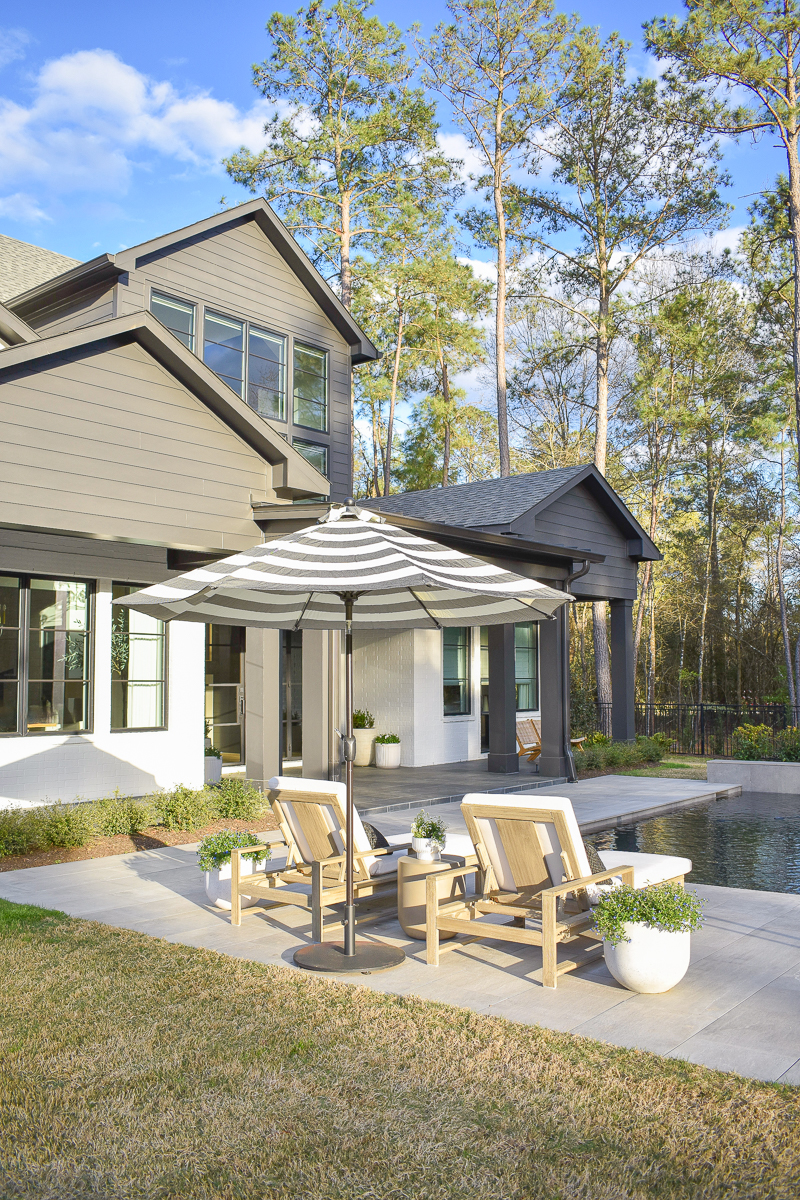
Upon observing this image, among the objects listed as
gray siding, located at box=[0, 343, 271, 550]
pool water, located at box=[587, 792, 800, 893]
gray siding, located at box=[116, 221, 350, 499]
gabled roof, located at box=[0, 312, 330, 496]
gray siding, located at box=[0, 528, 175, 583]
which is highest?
gray siding, located at box=[116, 221, 350, 499]

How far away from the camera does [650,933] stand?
181 inches

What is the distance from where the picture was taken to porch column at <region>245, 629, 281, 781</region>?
11047mm

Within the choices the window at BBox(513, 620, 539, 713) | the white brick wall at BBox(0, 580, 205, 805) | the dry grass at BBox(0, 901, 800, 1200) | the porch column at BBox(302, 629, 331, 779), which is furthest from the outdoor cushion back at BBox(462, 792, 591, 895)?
the window at BBox(513, 620, 539, 713)

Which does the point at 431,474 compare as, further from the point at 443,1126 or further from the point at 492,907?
the point at 443,1126

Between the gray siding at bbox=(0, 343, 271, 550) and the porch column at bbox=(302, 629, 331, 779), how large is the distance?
1971mm

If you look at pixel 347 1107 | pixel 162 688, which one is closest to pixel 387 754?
pixel 162 688

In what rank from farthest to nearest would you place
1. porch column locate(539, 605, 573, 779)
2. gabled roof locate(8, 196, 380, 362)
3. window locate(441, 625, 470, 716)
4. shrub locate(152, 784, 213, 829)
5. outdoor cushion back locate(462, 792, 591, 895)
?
window locate(441, 625, 470, 716) → porch column locate(539, 605, 573, 779) → gabled roof locate(8, 196, 380, 362) → shrub locate(152, 784, 213, 829) → outdoor cushion back locate(462, 792, 591, 895)

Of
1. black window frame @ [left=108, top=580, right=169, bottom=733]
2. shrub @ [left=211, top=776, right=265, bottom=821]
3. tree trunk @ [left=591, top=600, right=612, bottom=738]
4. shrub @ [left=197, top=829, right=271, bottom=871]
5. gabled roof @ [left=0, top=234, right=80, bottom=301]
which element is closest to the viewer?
shrub @ [left=197, top=829, right=271, bottom=871]

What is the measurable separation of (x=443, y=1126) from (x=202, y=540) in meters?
6.64

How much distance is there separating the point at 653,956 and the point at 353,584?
234 cm

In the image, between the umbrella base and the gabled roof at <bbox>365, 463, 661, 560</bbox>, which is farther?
the gabled roof at <bbox>365, 463, 661, 560</bbox>

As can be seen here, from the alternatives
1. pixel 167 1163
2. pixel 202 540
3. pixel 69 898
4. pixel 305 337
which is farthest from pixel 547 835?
pixel 305 337

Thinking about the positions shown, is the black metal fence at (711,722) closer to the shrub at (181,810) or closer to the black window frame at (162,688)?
the black window frame at (162,688)

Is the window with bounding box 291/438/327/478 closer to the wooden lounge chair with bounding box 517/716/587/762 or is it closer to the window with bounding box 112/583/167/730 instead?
the window with bounding box 112/583/167/730
